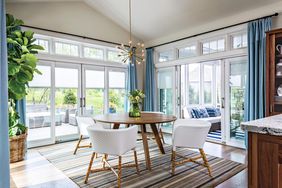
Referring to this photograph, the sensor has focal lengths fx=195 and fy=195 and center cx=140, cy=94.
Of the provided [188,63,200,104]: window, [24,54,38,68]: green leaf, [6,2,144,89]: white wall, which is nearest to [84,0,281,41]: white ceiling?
[6,2,144,89]: white wall

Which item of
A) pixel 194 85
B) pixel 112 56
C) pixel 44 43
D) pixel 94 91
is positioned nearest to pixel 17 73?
pixel 44 43

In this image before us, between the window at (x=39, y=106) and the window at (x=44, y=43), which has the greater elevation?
the window at (x=44, y=43)

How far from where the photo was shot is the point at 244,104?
13.0 feet

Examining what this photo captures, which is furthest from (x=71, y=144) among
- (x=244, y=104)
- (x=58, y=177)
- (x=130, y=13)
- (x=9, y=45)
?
(x=244, y=104)

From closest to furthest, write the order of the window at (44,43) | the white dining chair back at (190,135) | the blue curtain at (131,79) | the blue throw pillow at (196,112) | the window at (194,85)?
1. the white dining chair back at (190,135)
2. the window at (44,43)
3. the blue curtain at (131,79)
4. the blue throw pillow at (196,112)
5. the window at (194,85)

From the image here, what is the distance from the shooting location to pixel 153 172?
9.66ft

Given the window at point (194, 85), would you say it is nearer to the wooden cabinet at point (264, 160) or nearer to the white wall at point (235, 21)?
the white wall at point (235, 21)

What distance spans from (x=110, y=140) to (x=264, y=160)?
5.32 feet

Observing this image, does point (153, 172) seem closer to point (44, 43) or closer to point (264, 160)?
point (264, 160)

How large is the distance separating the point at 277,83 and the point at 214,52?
64.8 inches

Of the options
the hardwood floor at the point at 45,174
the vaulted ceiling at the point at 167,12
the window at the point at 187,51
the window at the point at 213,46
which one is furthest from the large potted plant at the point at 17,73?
the window at the point at 213,46

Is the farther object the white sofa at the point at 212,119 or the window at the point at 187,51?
the white sofa at the point at 212,119

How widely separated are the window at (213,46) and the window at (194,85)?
9.10ft

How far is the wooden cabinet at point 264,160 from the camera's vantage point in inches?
51.4
